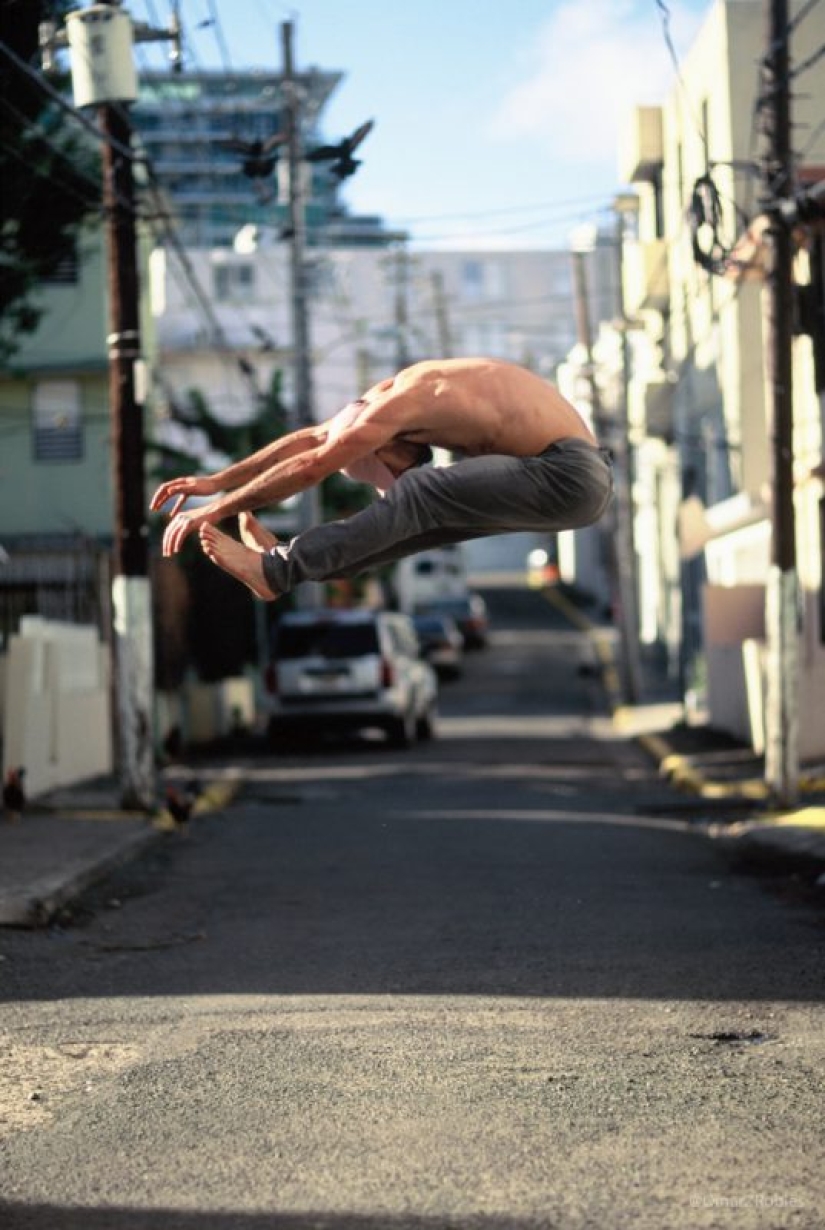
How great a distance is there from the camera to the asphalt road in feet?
18.7

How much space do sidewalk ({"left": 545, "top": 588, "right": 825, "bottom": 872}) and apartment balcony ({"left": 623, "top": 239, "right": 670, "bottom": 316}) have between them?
8.38 metres

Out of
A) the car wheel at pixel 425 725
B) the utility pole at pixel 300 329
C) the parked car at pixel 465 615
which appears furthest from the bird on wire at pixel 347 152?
the parked car at pixel 465 615

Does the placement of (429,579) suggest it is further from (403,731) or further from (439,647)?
(403,731)

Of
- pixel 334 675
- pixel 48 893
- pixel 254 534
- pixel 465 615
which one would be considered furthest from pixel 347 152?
pixel 465 615

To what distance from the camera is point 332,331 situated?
250 ft

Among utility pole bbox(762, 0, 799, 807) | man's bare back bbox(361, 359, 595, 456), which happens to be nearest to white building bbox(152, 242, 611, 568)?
utility pole bbox(762, 0, 799, 807)

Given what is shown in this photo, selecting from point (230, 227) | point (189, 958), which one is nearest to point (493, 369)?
point (189, 958)

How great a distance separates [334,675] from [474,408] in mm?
24229

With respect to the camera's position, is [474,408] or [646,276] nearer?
[474,408]

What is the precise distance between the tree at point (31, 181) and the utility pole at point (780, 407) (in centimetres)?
682

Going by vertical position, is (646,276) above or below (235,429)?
above

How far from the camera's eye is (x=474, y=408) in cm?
628

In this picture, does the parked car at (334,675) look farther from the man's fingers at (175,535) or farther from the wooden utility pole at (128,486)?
the man's fingers at (175,535)

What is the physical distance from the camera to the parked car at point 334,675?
3044 centimetres
